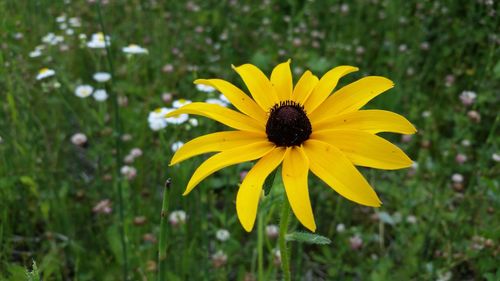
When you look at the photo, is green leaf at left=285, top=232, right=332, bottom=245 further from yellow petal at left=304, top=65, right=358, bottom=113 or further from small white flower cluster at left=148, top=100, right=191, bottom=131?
small white flower cluster at left=148, top=100, right=191, bottom=131

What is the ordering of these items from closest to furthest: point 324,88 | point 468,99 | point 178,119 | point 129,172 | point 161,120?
point 324,88 → point 178,119 → point 161,120 → point 129,172 → point 468,99

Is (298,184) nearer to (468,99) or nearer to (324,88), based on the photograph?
(324,88)

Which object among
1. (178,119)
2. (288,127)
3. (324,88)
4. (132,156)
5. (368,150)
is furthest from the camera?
(132,156)

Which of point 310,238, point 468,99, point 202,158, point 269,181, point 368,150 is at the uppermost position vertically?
point 368,150

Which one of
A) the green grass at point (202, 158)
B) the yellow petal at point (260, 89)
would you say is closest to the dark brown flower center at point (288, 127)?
the yellow petal at point (260, 89)

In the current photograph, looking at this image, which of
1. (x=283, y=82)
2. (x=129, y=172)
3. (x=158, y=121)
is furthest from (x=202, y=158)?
(x=283, y=82)

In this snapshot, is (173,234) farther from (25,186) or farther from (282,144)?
(282,144)

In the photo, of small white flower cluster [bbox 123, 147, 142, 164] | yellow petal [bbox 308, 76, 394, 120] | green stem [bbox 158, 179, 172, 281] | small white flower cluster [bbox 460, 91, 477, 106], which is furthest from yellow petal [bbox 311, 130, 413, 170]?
small white flower cluster [bbox 460, 91, 477, 106]

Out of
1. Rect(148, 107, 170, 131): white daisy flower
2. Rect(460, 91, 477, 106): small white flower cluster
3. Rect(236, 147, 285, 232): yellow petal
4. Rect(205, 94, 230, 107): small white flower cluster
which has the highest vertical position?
Rect(236, 147, 285, 232): yellow petal

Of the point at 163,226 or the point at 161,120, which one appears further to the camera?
the point at 161,120
